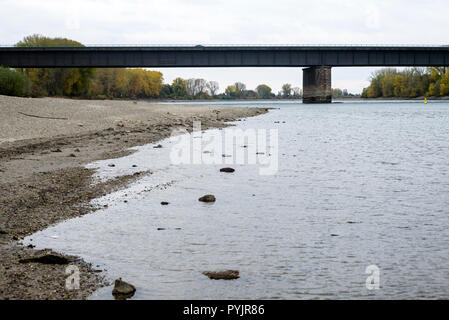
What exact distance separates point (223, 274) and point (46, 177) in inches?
304

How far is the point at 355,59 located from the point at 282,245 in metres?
96.2

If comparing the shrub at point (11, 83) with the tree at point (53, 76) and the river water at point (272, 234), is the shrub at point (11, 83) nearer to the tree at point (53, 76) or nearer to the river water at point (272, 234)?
the river water at point (272, 234)

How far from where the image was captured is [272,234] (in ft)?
28.1

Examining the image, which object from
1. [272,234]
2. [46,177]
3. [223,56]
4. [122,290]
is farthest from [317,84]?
[122,290]

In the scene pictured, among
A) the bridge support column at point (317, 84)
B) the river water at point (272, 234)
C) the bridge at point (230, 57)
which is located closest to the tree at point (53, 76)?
the bridge at point (230, 57)

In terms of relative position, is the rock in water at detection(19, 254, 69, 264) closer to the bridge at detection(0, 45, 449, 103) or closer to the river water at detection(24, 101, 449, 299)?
the river water at detection(24, 101, 449, 299)

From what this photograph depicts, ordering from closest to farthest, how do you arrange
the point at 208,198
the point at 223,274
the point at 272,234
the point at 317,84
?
the point at 223,274
the point at 272,234
the point at 208,198
the point at 317,84

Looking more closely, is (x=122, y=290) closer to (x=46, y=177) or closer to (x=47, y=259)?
(x=47, y=259)

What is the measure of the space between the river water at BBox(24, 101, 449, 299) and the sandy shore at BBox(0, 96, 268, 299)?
1.42 ft

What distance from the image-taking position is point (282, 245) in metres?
7.95

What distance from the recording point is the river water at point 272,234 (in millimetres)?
6379

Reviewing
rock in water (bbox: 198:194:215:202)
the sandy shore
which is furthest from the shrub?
rock in water (bbox: 198:194:215:202)

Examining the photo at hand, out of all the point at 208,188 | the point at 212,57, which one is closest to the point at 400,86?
the point at 212,57
